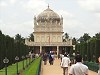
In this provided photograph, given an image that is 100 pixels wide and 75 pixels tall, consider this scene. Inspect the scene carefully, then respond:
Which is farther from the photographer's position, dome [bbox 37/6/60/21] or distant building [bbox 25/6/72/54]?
dome [bbox 37/6/60/21]

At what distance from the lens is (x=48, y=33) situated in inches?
4614

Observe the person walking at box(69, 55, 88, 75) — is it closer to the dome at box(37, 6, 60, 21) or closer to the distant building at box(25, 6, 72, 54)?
the distant building at box(25, 6, 72, 54)

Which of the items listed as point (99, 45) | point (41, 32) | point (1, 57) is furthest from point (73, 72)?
point (41, 32)

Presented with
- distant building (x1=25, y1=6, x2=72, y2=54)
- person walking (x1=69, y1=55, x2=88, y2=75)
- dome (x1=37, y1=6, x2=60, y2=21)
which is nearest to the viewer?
person walking (x1=69, y1=55, x2=88, y2=75)

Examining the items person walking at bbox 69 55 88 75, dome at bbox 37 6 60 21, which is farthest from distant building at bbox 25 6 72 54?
person walking at bbox 69 55 88 75

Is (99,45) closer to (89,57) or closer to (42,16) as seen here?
(89,57)

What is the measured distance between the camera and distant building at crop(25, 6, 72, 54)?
110m

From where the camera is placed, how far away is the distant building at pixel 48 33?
110238 mm

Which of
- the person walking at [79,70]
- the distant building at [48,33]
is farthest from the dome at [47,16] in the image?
the person walking at [79,70]

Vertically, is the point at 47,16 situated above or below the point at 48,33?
above

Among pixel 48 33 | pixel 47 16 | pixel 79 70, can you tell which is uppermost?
pixel 47 16

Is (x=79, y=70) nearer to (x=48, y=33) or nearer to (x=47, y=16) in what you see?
(x=48, y=33)

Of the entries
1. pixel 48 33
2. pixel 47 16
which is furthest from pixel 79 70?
pixel 47 16

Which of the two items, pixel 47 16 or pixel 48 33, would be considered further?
pixel 47 16
